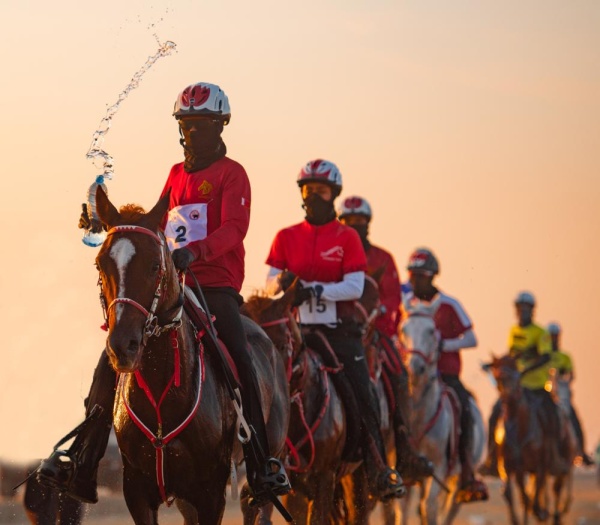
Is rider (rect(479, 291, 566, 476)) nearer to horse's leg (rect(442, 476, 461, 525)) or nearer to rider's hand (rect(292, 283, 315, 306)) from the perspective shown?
horse's leg (rect(442, 476, 461, 525))

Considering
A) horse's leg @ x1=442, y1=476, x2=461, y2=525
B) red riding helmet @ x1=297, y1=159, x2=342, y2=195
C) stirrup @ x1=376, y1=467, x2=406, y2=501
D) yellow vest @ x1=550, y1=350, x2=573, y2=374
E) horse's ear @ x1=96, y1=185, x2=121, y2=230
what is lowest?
stirrup @ x1=376, y1=467, x2=406, y2=501

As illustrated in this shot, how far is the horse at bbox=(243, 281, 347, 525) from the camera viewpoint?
16.0 metres

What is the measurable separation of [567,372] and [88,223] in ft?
93.1

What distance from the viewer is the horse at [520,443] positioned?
28969 millimetres

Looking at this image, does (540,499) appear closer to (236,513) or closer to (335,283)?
(236,513)

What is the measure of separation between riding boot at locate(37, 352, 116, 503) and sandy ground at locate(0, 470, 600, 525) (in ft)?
46.5

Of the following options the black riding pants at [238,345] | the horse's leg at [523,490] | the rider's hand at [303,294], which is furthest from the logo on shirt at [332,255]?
the horse's leg at [523,490]

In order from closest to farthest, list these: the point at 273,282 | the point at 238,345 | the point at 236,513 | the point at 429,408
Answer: the point at 238,345 → the point at 273,282 → the point at 429,408 → the point at 236,513

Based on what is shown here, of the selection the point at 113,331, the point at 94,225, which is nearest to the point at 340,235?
the point at 94,225

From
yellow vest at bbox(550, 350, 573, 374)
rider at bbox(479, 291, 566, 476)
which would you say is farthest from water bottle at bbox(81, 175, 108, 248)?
yellow vest at bbox(550, 350, 573, 374)

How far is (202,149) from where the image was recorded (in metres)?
13.3

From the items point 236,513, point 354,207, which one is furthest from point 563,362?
point 354,207

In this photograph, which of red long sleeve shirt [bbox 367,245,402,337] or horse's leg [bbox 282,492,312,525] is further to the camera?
red long sleeve shirt [bbox 367,245,402,337]

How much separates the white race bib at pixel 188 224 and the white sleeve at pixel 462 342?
10.6 metres
